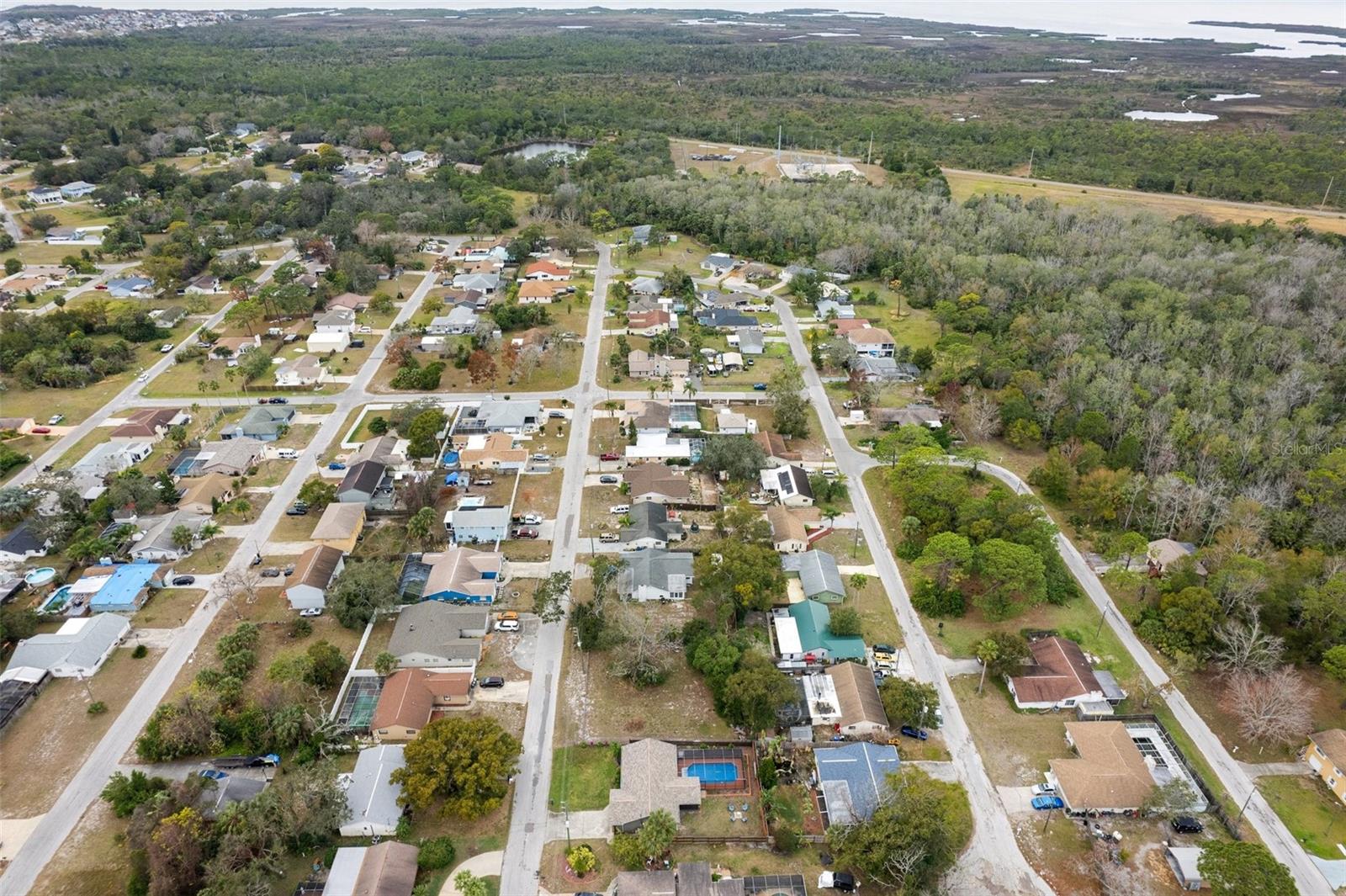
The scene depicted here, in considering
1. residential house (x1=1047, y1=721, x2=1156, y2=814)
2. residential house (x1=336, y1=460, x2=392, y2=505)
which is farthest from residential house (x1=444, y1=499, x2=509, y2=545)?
residential house (x1=1047, y1=721, x2=1156, y2=814)

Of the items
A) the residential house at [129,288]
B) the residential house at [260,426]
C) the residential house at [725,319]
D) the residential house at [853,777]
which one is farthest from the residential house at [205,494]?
the residential house at [725,319]

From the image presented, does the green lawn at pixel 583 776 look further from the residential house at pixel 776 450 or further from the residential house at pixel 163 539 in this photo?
the residential house at pixel 163 539

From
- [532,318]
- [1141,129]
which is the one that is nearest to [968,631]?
[532,318]

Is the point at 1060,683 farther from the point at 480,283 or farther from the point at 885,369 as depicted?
the point at 480,283

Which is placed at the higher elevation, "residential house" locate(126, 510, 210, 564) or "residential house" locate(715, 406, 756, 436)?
"residential house" locate(715, 406, 756, 436)

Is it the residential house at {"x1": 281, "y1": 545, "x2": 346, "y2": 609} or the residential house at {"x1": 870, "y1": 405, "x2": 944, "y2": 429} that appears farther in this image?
the residential house at {"x1": 870, "y1": 405, "x2": 944, "y2": 429}

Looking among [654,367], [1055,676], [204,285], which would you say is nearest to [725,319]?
[654,367]

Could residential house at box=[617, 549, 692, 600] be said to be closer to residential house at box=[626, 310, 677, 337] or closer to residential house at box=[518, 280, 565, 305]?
residential house at box=[626, 310, 677, 337]
